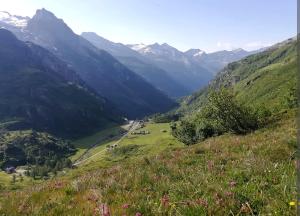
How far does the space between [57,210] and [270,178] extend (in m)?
5.03

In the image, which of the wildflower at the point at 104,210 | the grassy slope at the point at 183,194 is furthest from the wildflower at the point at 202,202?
the wildflower at the point at 104,210

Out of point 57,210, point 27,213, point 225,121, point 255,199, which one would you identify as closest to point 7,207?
point 27,213

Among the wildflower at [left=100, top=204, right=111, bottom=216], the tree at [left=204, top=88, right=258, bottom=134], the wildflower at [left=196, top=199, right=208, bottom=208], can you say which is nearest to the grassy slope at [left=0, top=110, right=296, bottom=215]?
the wildflower at [left=196, top=199, right=208, bottom=208]

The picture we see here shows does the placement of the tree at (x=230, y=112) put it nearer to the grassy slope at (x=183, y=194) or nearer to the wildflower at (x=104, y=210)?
the grassy slope at (x=183, y=194)

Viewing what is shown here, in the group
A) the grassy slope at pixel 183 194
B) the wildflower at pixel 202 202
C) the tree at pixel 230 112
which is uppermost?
the wildflower at pixel 202 202

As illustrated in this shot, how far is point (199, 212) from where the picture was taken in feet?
24.1

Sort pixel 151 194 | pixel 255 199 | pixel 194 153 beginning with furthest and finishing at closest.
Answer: pixel 194 153 < pixel 151 194 < pixel 255 199

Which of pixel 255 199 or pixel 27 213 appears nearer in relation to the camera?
pixel 255 199

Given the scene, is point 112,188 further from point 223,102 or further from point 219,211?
point 223,102

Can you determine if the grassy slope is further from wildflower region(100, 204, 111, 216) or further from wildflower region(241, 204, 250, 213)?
wildflower region(100, 204, 111, 216)

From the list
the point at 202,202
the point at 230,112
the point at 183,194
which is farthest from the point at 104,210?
the point at 230,112

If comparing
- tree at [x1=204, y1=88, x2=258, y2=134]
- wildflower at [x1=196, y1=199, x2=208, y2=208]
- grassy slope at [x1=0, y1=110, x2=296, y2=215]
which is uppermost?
wildflower at [x1=196, y1=199, x2=208, y2=208]

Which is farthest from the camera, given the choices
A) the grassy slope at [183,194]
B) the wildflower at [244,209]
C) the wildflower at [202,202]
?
the wildflower at [202,202]

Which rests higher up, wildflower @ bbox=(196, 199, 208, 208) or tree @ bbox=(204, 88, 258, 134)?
A: wildflower @ bbox=(196, 199, 208, 208)
